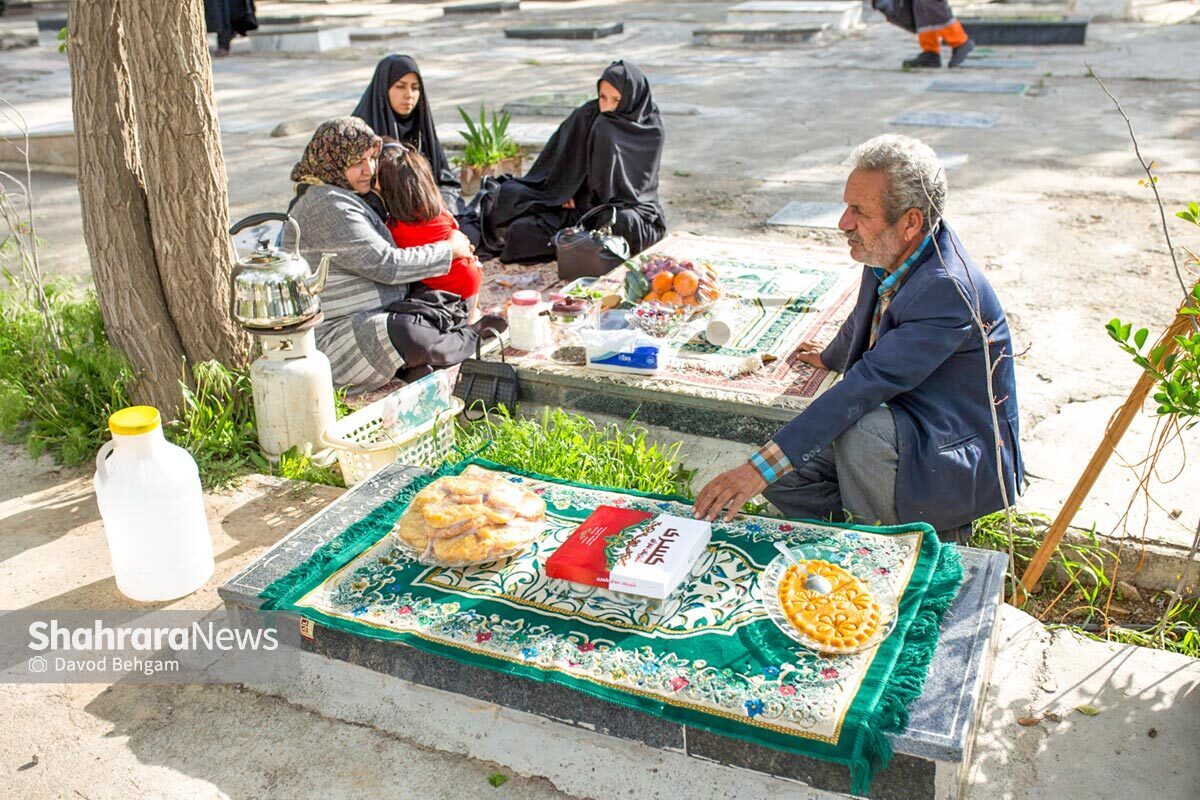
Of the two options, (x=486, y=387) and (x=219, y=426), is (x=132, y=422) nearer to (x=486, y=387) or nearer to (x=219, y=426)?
(x=219, y=426)

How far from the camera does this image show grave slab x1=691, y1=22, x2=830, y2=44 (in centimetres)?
1531

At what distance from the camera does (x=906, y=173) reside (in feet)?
10.0

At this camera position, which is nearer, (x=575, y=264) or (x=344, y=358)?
(x=344, y=358)

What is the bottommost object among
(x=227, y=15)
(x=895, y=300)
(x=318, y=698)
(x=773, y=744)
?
(x=318, y=698)

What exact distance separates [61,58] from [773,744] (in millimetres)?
16546

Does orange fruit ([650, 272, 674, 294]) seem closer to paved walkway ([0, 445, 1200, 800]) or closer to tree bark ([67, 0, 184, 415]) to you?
tree bark ([67, 0, 184, 415])

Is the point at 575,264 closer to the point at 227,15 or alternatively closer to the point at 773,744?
the point at 773,744

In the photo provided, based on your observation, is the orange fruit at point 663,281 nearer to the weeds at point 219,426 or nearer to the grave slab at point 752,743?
the weeds at point 219,426

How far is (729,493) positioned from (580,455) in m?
0.91

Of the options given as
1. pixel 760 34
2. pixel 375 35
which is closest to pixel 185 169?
pixel 760 34

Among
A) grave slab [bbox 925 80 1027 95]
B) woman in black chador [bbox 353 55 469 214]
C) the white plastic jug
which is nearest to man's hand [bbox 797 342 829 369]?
the white plastic jug

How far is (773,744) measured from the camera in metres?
2.21

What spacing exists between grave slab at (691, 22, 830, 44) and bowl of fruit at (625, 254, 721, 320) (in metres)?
11.5

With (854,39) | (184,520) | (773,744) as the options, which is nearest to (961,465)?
(773,744)
